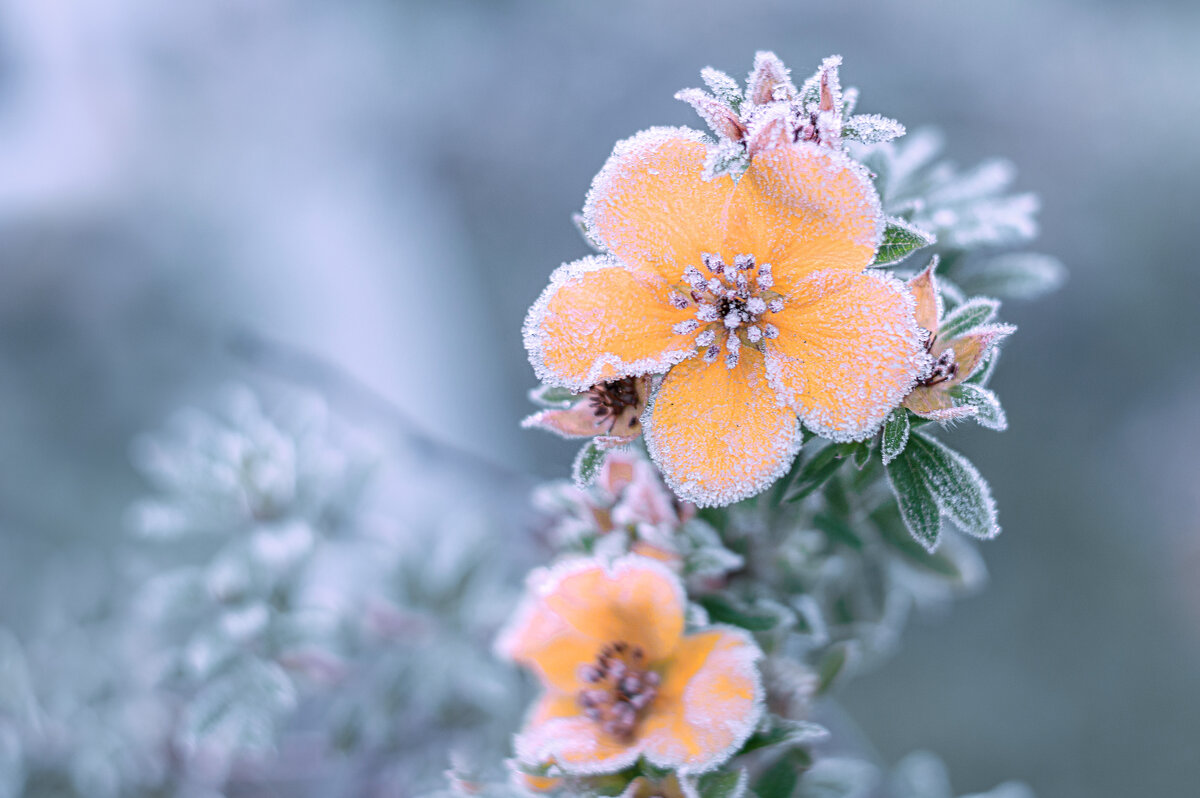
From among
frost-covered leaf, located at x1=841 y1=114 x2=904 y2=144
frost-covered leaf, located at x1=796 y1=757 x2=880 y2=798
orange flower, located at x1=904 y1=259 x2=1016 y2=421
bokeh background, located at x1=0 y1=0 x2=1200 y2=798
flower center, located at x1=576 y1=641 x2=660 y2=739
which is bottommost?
frost-covered leaf, located at x1=796 y1=757 x2=880 y2=798

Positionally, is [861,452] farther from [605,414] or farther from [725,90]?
[725,90]

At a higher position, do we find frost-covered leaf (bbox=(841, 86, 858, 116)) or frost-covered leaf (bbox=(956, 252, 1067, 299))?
frost-covered leaf (bbox=(956, 252, 1067, 299))

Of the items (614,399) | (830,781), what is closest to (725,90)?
(614,399)

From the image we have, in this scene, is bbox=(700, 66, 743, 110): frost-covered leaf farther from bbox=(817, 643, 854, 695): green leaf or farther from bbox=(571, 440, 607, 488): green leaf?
bbox=(817, 643, 854, 695): green leaf

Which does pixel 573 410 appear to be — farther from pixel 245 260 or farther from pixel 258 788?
pixel 245 260

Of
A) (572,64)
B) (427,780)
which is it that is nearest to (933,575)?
(427,780)

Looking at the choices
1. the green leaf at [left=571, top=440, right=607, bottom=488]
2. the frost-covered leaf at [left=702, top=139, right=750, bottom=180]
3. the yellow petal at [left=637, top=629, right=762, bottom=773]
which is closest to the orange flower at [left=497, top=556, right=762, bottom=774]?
the yellow petal at [left=637, top=629, right=762, bottom=773]
